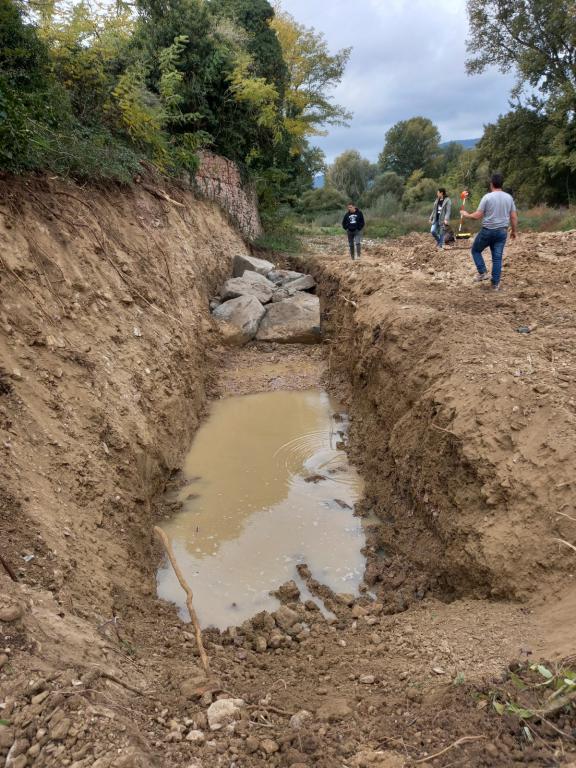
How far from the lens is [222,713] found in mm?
2840

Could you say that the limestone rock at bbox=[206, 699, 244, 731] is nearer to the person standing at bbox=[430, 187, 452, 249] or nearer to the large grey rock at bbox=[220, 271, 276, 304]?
the large grey rock at bbox=[220, 271, 276, 304]

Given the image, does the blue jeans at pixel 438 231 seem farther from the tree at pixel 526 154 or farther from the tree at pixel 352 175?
the tree at pixel 352 175

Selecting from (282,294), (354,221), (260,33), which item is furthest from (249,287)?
(260,33)

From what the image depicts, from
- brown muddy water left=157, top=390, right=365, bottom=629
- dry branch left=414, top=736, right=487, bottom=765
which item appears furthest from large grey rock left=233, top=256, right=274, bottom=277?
dry branch left=414, top=736, right=487, bottom=765

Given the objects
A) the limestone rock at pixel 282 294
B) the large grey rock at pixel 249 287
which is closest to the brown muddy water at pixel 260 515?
the large grey rock at pixel 249 287

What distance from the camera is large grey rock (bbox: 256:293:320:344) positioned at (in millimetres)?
12164

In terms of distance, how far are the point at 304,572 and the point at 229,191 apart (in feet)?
46.4

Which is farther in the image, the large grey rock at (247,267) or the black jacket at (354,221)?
the large grey rock at (247,267)

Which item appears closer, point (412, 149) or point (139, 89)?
point (139, 89)

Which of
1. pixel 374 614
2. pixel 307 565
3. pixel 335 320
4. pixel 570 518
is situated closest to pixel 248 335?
pixel 335 320

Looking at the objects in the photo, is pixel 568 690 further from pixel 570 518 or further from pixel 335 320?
pixel 335 320

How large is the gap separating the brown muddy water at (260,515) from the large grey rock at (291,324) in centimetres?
371

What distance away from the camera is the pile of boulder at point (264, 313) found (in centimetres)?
1190

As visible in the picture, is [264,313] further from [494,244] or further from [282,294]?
[494,244]
